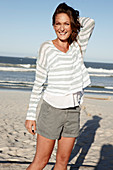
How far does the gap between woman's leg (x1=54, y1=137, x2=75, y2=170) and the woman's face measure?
1.01m

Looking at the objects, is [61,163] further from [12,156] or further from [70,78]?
[12,156]

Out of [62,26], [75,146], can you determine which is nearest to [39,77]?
[62,26]

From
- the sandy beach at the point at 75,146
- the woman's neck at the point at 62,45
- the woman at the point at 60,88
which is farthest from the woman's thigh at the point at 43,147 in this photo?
the sandy beach at the point at 75,146

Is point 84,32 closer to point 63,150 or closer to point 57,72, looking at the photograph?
point 57,72

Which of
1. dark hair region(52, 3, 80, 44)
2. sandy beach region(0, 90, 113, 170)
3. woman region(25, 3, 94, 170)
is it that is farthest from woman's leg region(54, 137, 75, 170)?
sandy beach region(0, 90, 113, 170)

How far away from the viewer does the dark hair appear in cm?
211

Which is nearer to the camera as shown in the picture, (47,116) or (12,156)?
(47,116)

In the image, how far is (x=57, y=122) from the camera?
2137 millimetres

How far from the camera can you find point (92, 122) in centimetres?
754

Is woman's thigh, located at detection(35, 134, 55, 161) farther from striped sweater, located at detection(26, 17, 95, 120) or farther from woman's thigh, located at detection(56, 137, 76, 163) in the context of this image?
striped sweater, located at detection(26, 17, 95, 120)

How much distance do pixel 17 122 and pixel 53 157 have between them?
2.91 meters

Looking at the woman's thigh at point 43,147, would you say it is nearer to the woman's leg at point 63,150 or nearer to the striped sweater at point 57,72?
the woman's leg at point 63,150

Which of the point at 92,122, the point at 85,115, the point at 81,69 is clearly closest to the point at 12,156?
the point at 81,69

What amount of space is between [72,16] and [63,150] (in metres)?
1.32
